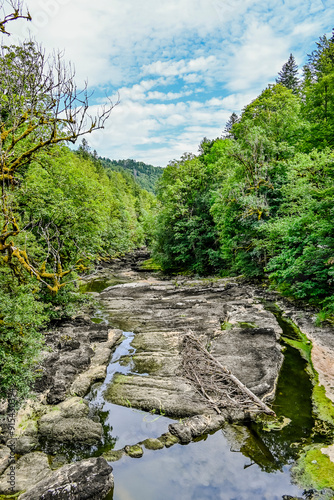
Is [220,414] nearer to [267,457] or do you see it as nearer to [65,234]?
[267,457]

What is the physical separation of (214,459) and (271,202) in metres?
19.6

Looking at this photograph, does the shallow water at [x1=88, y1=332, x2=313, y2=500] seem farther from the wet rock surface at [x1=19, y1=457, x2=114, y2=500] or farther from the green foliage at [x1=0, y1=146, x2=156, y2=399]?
the green foliage at [x1=0, y1=146, x2=156, y2=399]

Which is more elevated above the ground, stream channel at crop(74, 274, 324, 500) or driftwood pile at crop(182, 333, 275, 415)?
driftwood pile at crop(182, 333, 275, 415)

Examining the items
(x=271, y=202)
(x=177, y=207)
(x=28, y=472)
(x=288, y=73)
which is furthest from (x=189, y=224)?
(x=288, y=73)

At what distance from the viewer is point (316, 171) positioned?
15188 mm

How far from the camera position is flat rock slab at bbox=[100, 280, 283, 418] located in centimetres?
922

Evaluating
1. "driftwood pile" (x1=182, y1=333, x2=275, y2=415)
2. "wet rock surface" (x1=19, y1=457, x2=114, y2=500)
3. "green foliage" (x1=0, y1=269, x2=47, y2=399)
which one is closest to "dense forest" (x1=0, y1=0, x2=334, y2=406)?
"green foliage" (x1=0, y1=269, x2=47, y2=399)

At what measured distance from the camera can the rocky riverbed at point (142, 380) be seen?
6.41m

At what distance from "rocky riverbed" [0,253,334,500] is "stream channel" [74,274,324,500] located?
0.26 m

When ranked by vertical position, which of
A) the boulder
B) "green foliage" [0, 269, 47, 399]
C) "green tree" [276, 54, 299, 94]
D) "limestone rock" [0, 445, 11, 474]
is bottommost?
the boulder

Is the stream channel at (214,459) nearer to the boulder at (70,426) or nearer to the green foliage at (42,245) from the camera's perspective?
the boulder at (70,426)

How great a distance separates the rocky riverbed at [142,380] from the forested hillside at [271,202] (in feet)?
11.0

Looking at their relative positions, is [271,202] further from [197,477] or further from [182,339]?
[197,477]

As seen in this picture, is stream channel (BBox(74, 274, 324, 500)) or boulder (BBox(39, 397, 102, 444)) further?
boulder (BBox(39, 397, 102, 444))
